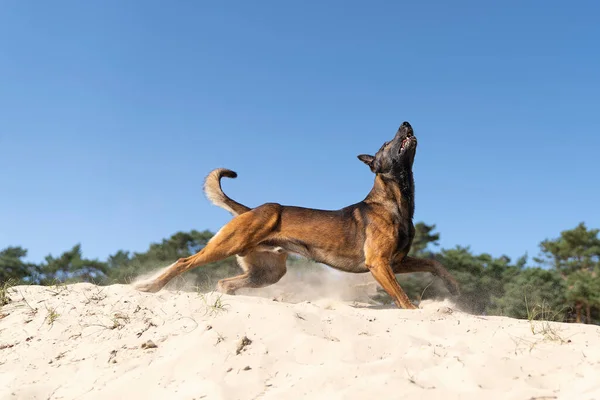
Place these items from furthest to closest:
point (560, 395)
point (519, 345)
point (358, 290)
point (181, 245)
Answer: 1. point (181, 245)
2. point (358, 290)
3. point (519, 345)
4. point (560, 395)

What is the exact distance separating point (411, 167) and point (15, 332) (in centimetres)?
537

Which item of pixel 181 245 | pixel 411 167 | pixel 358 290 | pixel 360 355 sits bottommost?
pixel 360 355

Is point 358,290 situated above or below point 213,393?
above

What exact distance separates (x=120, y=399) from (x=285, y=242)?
3734 mm

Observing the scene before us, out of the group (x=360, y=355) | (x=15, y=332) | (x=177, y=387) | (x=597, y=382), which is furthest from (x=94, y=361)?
(x=597, y=382)

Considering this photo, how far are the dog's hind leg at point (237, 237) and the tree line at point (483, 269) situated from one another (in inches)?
434

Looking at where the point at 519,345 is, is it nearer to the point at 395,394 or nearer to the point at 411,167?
the point at 395,394

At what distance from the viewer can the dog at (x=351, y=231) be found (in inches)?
295

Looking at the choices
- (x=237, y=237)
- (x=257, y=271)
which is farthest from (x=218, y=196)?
(x=257, y=271)

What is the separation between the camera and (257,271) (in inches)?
328

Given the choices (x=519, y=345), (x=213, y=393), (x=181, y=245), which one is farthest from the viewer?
(x=181, y=245)

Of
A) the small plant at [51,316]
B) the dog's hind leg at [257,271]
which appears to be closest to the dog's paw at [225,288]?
the dog's hind leg at [257,271]

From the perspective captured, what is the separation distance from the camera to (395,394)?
3.69 m

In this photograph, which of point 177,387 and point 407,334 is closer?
point 177,387
